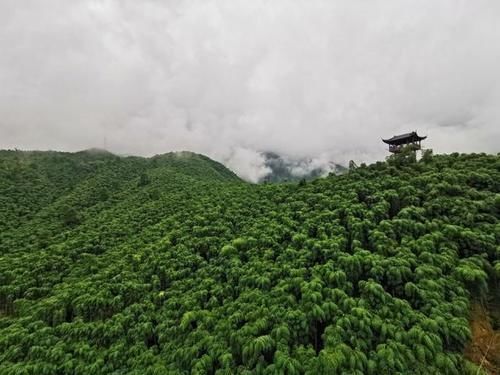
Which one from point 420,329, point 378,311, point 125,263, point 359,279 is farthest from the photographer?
point 125,263

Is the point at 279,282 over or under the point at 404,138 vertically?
under

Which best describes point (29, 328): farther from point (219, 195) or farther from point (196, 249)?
point (219, 195)

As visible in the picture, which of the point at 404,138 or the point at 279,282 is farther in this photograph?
the point at 404,138

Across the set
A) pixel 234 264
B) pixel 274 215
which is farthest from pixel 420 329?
pixel 274 215

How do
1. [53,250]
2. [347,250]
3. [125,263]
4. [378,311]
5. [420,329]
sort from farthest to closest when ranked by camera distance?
[53,250] < [125,263] < [347,250] < [378,311] < [420,329]

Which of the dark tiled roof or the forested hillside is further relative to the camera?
the dark tiled roof

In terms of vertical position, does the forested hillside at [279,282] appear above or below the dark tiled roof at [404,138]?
below

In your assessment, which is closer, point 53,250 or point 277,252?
point 277,252

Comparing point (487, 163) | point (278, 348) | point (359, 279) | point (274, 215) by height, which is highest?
point (487, 163)
